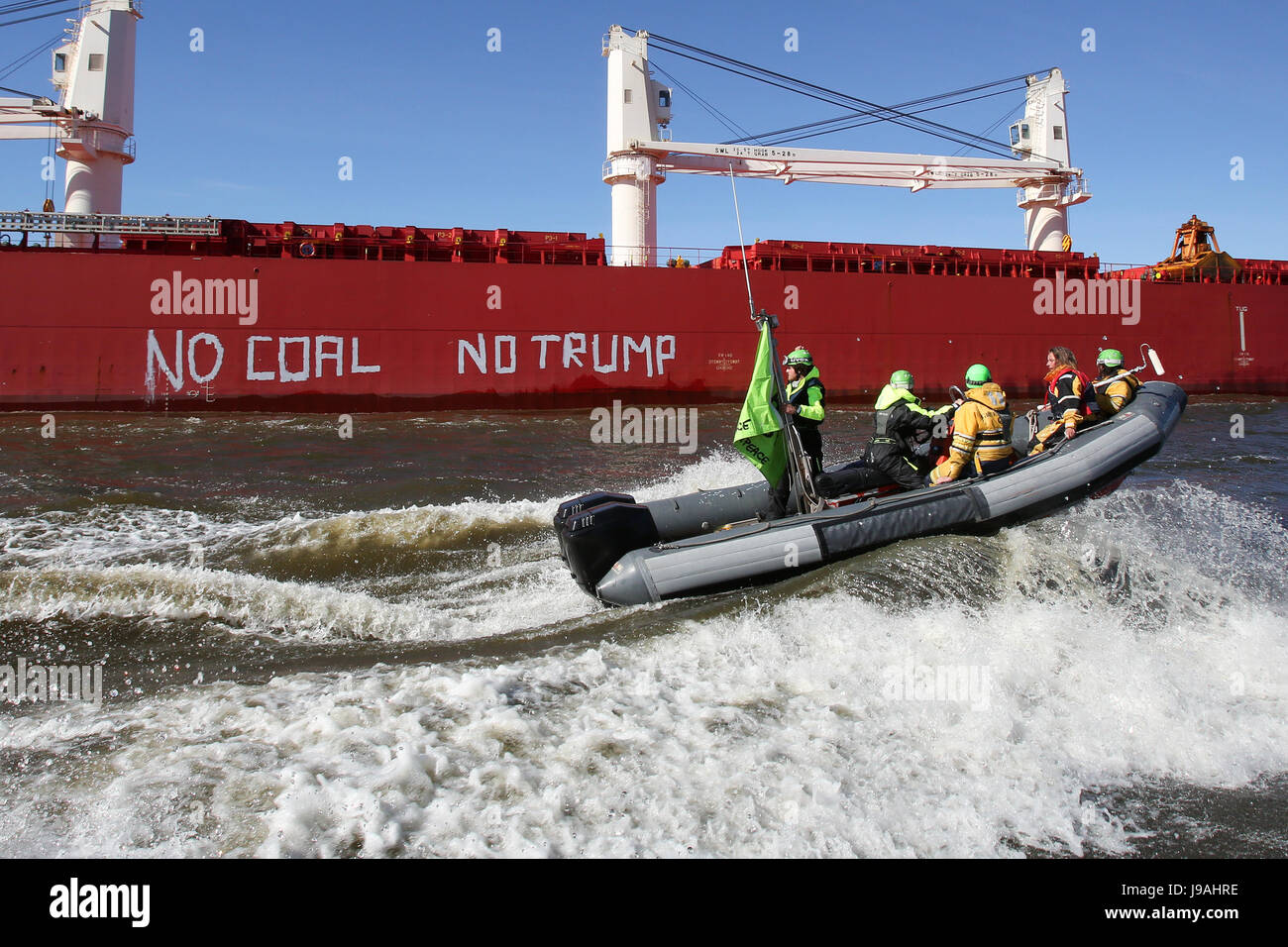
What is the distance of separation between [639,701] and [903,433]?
11.9 ft

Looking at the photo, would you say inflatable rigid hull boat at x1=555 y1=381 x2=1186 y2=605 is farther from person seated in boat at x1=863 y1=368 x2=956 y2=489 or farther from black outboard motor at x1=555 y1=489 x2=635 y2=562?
person seated in boat at x1=863 y1=368 x2=956 y2=489

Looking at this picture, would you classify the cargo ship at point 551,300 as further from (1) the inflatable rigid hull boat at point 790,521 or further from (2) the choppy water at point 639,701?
(1) the inflatable rigid hull boat at point 790,521

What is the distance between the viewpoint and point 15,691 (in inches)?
173

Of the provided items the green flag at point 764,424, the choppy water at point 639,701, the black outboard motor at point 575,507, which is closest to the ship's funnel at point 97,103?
the choppy water at point 639,701

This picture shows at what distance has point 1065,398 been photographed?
7125 millimetres

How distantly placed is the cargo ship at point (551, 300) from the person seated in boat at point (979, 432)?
1293 centimetres

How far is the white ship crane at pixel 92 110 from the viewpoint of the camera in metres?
19.9

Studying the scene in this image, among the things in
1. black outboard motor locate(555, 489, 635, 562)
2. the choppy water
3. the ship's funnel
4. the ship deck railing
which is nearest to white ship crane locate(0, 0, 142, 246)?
the ship's funnel

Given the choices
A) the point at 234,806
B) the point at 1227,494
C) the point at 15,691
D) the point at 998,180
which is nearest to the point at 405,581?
the point at 15,691

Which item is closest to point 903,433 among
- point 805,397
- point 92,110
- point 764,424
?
point 805,397

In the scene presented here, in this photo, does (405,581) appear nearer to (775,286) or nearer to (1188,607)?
(1188,607)

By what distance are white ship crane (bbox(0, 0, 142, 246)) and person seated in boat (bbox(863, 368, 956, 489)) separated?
21020mm

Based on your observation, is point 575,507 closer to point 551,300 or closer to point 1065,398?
point 1065,398

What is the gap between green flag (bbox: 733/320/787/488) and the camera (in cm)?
627
